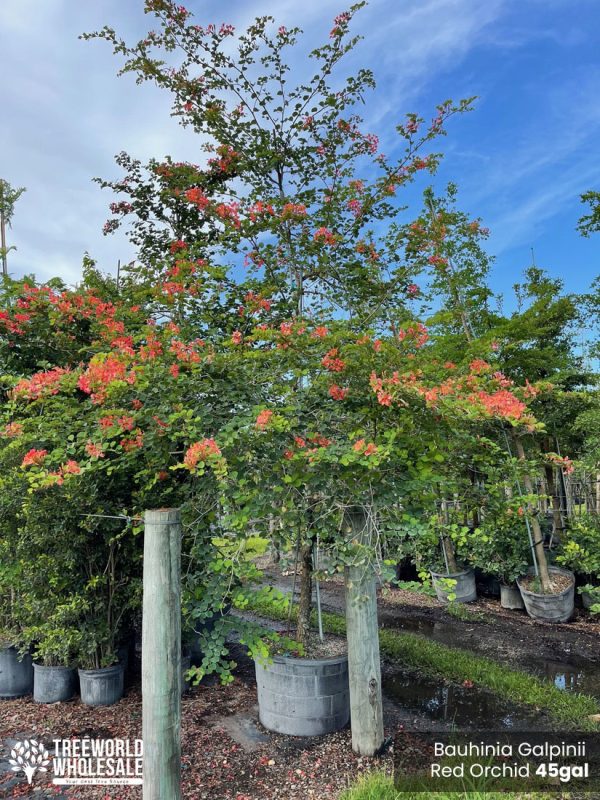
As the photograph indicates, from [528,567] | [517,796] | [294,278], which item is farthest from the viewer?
[528,567]

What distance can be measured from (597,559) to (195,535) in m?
3.75

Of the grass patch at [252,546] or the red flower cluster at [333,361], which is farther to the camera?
the red flower cluster at [333,361]

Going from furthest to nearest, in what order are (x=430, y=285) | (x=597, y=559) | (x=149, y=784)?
(x=430, y=285)
(x=597, y=559)
(x=149, y=784)

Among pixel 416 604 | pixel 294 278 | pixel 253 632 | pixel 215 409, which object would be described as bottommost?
pixel 416 604

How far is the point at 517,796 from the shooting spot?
213 centimetres

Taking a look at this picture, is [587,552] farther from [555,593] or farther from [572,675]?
[555,593]

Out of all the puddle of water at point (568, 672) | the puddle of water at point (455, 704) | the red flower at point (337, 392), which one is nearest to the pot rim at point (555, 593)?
the puddle of water at point (568, 672)

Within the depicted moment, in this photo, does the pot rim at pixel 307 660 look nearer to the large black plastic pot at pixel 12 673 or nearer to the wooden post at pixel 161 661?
the wooden post at pixel 161 661

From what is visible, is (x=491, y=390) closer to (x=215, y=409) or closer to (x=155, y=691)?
(x=215, y=409)

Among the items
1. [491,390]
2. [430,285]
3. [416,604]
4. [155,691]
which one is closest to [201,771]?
[155,691]

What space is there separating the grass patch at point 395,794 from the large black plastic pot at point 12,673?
262cm

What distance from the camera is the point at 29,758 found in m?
2.72

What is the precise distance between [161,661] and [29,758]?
5.23 feet

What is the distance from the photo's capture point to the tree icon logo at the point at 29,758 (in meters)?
2.63
